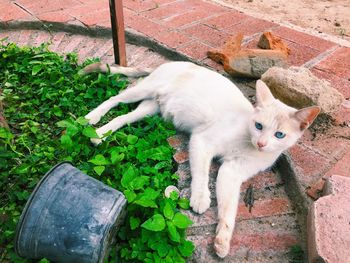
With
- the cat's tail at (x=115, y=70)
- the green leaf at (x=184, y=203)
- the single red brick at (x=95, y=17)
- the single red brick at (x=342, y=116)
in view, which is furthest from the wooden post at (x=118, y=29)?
the single red brick at (x=342, y=116)

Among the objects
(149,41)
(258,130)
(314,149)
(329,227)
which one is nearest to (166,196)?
(258,130)

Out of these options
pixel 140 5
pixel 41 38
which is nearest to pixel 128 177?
pixel 41 38

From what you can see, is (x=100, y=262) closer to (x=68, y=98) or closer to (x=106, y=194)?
(x=106, y=194)

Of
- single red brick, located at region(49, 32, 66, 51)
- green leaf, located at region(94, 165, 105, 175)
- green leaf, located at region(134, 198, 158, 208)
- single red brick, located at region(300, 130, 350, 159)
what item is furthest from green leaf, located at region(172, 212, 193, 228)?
single red brick, located at region(49, 32, 66, 51)

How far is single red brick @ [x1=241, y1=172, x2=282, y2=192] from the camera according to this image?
221cm

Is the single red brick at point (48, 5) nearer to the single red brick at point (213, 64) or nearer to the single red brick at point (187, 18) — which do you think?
the single red brick at point (187, 18)

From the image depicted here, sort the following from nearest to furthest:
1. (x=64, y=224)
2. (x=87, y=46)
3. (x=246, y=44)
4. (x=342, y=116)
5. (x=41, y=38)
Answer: (x=64, y=224), (x=342, y=116), (x=246, y=44), (x=87, y=46), (x=41, y=38)

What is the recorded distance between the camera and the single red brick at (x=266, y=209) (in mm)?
2027

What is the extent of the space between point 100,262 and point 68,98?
1.63 metres

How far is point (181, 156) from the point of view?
2391 mm

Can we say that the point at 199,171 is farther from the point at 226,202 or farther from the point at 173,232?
the point at 173,232

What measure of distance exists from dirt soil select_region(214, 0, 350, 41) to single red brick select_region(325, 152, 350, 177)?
2.26 metres

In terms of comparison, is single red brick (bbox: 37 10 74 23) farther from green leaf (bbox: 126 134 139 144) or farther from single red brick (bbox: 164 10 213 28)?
green leaf (bbox: 126 134 139 144)

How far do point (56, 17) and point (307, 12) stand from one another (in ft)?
10.3
